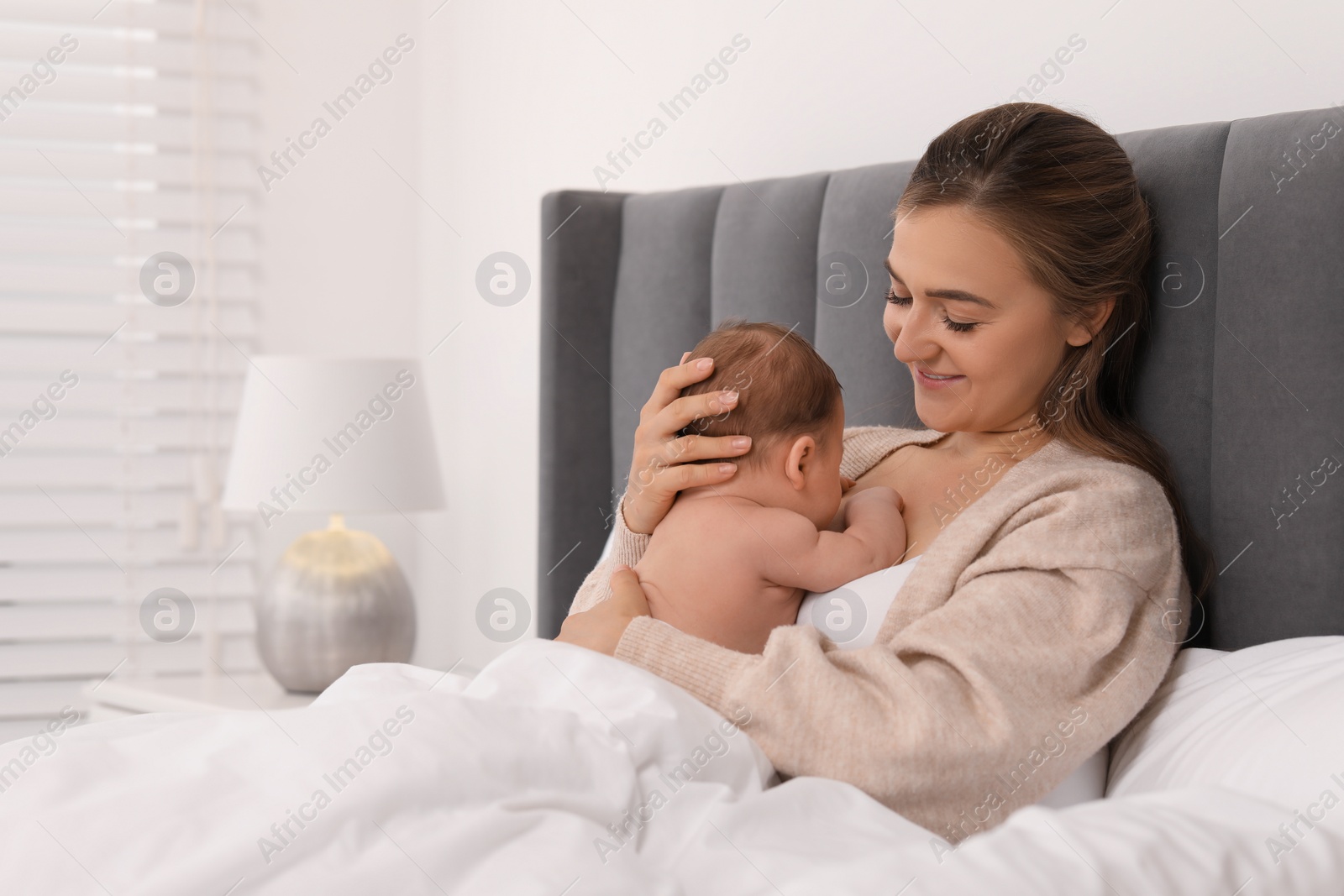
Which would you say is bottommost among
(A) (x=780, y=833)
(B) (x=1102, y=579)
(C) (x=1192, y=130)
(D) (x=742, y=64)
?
(A) (x=780, y=833)

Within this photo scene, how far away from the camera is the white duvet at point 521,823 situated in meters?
0.76

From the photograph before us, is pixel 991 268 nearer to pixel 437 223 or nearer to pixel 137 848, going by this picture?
pixel 137 848

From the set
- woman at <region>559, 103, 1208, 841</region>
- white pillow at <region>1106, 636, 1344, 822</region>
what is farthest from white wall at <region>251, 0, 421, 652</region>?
white pillow at <region>1106, 636, 1344, 822</region>

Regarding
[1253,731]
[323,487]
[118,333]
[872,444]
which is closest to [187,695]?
Result: [323,487]

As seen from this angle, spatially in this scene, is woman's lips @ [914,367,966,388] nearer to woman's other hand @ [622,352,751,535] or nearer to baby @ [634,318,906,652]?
baby @ [634,318,906,652]

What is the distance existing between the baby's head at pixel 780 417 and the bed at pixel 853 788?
0.32 m

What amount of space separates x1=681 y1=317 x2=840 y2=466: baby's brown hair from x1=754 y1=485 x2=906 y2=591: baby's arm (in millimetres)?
84

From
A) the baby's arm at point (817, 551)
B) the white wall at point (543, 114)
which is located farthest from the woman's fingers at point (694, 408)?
the white wall at point (543, 114)

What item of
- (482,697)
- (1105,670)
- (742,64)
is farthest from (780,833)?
(742,64)

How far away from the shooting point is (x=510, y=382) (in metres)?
2.55

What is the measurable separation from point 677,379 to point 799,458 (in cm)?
16

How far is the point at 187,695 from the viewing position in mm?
2170

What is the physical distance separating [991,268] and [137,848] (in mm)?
897

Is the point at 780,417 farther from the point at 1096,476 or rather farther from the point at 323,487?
the point at 323,487
